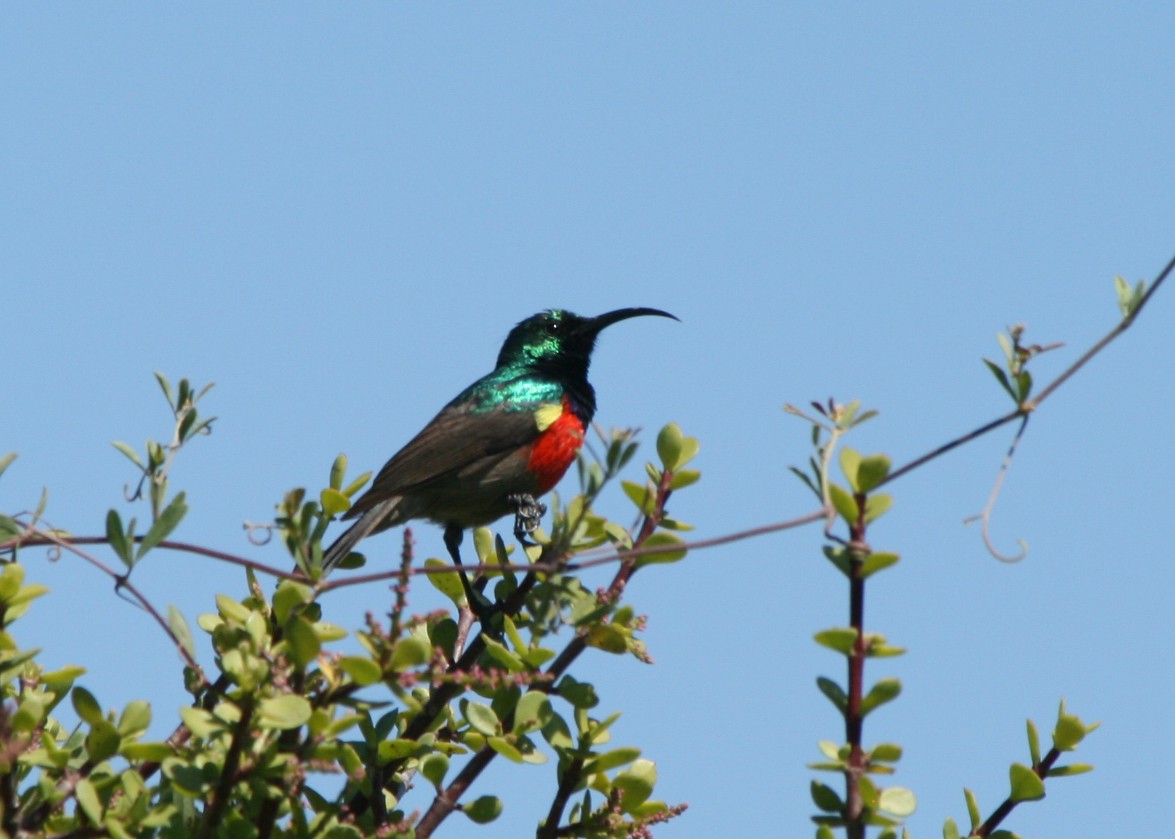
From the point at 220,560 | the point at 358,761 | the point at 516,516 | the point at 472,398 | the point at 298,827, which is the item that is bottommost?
the point at 298,827

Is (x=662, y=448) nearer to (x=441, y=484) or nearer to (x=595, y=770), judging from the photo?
(x=595, y=770)

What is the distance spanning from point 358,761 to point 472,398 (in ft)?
14.6

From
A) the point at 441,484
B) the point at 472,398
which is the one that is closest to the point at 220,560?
the point at 441,484

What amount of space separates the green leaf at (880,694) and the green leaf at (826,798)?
15 cm

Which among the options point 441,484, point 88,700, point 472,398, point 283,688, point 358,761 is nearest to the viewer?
point 283,688

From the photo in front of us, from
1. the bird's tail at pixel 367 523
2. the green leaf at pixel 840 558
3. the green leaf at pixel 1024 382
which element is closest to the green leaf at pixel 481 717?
the green leaf at pixel 840 558

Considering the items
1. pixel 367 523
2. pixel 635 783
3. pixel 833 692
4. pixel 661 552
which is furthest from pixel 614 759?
pixel 367 523

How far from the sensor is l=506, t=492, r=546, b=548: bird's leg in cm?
606

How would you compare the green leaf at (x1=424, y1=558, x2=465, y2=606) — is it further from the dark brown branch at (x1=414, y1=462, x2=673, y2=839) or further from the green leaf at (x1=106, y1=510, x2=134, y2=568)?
the green leaf at (x1=106, y1=510, x2=134, y2=568)

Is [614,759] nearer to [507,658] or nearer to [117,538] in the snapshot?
[507,658]

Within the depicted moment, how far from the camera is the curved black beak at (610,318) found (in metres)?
6.67

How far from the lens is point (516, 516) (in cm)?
630

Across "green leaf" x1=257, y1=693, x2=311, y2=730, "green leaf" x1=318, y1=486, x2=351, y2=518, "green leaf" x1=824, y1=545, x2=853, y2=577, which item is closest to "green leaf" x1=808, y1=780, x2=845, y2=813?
"green leaf" x1=824, y1=545, x2=853, y2=577

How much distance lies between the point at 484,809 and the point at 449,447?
383cm
